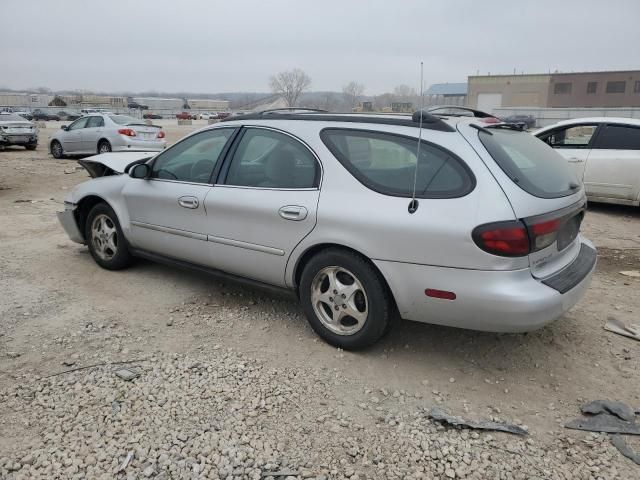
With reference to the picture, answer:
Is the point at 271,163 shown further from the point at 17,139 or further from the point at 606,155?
the point at 17,139

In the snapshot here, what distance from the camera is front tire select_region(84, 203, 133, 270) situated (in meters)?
4.93

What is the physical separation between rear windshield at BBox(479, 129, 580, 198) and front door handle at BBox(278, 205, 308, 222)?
1.24 metres

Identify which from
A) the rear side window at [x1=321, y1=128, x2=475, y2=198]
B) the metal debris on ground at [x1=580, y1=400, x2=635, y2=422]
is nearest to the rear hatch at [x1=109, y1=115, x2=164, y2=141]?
the rear side window at [x1=321, y1=128, x2=475, y2=198]

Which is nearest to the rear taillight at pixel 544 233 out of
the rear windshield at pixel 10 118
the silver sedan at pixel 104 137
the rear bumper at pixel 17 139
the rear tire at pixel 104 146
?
the silver sedan at pixel 104 137

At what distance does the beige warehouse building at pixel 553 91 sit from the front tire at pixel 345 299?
232 ft

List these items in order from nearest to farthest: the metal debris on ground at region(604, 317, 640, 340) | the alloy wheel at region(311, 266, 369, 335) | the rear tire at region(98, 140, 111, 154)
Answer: the alloy wheel at region(311, 266, 369, 335), the metal debris on ground at region(604, 317, 640, 340), the rear tire at region(98, 140, 111, 154)

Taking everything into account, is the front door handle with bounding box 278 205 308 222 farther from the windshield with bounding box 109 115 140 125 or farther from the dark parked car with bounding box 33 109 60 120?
the dark parked car with bounding box 33 109 60 120

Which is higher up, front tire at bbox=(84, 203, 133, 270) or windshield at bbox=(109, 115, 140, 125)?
windshield at bbox=(109, 115, 140, 125)

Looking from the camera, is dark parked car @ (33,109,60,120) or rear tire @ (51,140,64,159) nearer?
rear tire @ (51,140,64,159)

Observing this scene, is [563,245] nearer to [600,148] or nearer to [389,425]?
[389,425]

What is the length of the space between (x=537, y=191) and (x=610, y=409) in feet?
4.33

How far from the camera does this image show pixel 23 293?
4480 mm

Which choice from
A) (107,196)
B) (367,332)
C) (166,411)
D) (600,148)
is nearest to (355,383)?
(367,332)

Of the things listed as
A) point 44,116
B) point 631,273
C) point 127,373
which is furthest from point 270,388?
point 44,116
